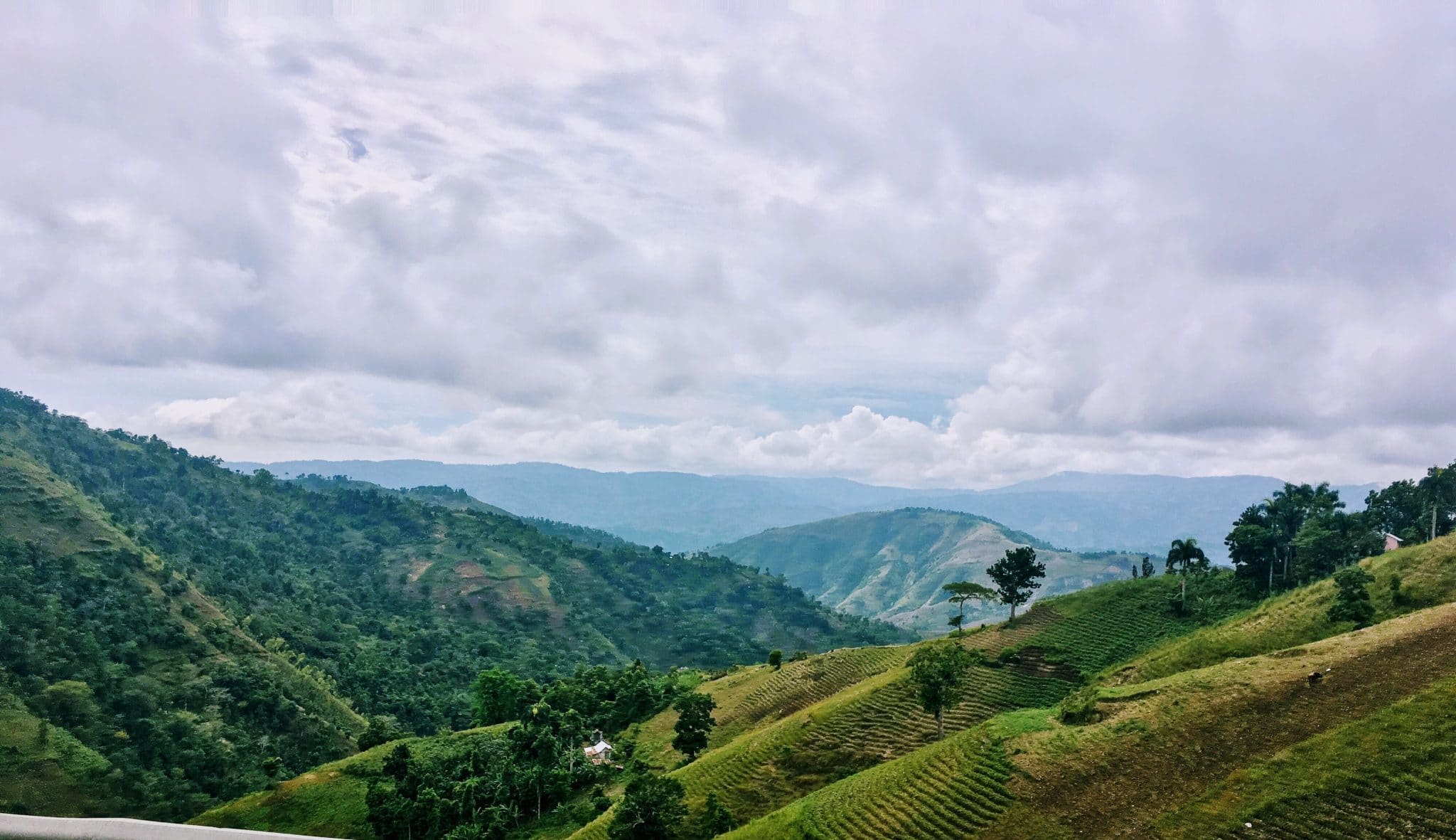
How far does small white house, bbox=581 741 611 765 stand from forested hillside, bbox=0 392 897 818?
24.9 metres

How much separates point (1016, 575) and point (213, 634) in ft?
332

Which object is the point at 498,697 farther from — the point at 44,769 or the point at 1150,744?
the point at 1150,744

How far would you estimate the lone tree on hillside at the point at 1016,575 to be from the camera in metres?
63.4

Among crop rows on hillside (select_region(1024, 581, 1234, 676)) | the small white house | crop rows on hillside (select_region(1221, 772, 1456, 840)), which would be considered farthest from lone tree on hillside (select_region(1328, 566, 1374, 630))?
the small white house

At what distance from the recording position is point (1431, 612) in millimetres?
36469

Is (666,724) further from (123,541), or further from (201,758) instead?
(123,541)

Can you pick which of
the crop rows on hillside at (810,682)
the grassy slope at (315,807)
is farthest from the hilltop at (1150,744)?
the crop rows on hillside at (810,682)

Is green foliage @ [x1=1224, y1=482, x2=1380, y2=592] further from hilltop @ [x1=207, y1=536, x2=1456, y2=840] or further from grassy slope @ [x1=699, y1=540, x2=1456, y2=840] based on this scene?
grassy slope @ [x1=699, y1=540, x2=1456, y2=840]

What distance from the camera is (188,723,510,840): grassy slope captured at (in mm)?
52781

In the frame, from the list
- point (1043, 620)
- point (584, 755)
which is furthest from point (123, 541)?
point (1043, 620)

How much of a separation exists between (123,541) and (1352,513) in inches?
6257

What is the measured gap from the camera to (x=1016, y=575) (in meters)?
63.7

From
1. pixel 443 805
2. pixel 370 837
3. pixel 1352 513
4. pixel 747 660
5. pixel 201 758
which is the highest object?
pixel 1352 513

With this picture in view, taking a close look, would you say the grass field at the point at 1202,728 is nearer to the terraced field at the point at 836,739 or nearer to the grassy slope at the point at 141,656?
the terraced field at the point at 836,739
